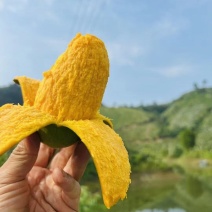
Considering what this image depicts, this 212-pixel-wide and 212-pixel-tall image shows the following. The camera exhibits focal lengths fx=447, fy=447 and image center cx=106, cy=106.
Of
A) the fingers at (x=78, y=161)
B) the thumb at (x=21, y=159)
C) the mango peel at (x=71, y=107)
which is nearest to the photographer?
the mango peel at (x=71, y=107)

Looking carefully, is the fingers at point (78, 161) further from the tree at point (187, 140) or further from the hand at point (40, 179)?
the tree at point (187, 140)

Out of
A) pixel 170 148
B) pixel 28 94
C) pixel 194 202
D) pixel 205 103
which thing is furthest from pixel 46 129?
pixel 205 103

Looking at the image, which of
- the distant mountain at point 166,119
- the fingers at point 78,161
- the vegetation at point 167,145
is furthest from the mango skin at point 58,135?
the distant mountain at point 166,119

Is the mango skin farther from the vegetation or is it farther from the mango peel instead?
the vegetation

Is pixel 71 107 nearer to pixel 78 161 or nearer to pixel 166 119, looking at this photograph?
pixel 78 161

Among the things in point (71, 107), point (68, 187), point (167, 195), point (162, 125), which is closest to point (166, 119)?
point (162, 125)

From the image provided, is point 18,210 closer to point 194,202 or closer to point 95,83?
point 95,83

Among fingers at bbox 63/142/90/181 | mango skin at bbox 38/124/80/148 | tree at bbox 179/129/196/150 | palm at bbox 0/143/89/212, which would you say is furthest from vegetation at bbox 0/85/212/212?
mango skin at bbox 38/124/80/148

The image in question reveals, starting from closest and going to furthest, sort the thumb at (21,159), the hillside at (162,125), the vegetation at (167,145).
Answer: the thumb at (21,159) < the vegetation at (167,145) < the hillside at (162,125)
